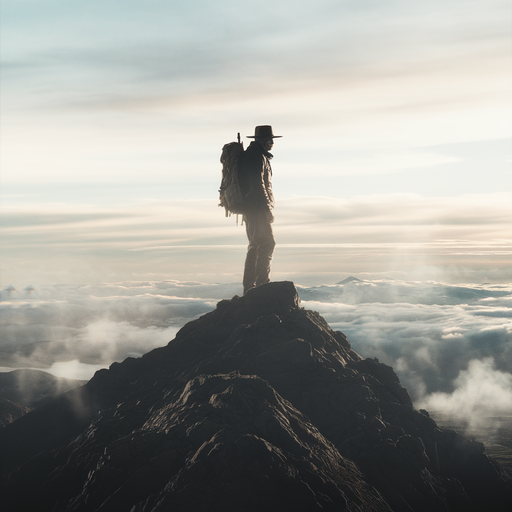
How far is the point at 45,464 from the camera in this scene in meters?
22.9

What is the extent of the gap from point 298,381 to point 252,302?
15.9 feet

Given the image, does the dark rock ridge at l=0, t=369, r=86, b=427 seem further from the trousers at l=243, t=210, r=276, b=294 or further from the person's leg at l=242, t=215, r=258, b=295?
the trousers at l=243, t=210, r=276, b=294

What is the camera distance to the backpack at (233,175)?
85.2ft

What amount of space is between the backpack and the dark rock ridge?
23.0 m

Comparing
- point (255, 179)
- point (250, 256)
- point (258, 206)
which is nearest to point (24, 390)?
point (250, 256)

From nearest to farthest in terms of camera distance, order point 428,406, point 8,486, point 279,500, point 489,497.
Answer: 1. point 279,500
2. point 8,486
3. point 489,497
4. point 428,406

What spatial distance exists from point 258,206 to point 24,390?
35434mm

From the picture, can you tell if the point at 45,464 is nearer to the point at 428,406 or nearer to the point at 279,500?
the point at 279,500

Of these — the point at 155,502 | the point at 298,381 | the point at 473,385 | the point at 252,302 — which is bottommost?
the point at 473,385

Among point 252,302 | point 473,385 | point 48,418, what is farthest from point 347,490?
point 473,385

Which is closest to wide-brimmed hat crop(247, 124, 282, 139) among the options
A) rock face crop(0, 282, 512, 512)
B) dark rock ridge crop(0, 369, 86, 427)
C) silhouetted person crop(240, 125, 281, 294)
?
silhouetted person crop(240, 125, 281, 294)

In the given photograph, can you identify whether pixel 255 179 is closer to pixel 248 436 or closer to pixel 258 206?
pixel 258 206

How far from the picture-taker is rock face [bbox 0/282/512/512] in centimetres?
1667

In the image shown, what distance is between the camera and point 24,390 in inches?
1992
